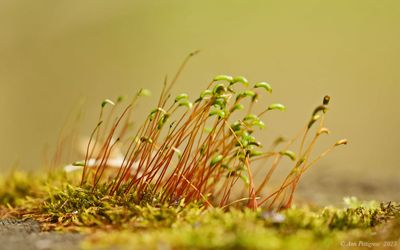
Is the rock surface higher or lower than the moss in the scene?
lower

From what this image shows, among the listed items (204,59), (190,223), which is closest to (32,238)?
(190,223)

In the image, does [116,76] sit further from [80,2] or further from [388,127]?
[388,127]

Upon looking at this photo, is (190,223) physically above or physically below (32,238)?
above

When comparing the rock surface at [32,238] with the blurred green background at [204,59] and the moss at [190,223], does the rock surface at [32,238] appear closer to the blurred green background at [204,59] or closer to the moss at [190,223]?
the moss at [190,223]

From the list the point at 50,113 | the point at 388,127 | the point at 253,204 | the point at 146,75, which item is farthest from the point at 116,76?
the point at 253,204

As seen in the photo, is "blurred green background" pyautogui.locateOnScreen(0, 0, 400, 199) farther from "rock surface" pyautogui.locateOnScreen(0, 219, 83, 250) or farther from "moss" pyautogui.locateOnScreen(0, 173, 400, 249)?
"rock surface" pyautogui.locateOnScreen(0, 219, 83, 250)

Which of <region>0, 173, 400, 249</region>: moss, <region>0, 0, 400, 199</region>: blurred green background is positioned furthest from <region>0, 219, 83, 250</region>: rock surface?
<region>0, 0, 400, 199</region>: blurred green background

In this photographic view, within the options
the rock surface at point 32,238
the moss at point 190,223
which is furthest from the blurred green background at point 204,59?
the rock surface at point 32,238

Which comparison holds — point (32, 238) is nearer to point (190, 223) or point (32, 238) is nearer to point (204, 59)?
point (190, 223)

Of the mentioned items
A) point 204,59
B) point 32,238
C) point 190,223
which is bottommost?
point 32,238
